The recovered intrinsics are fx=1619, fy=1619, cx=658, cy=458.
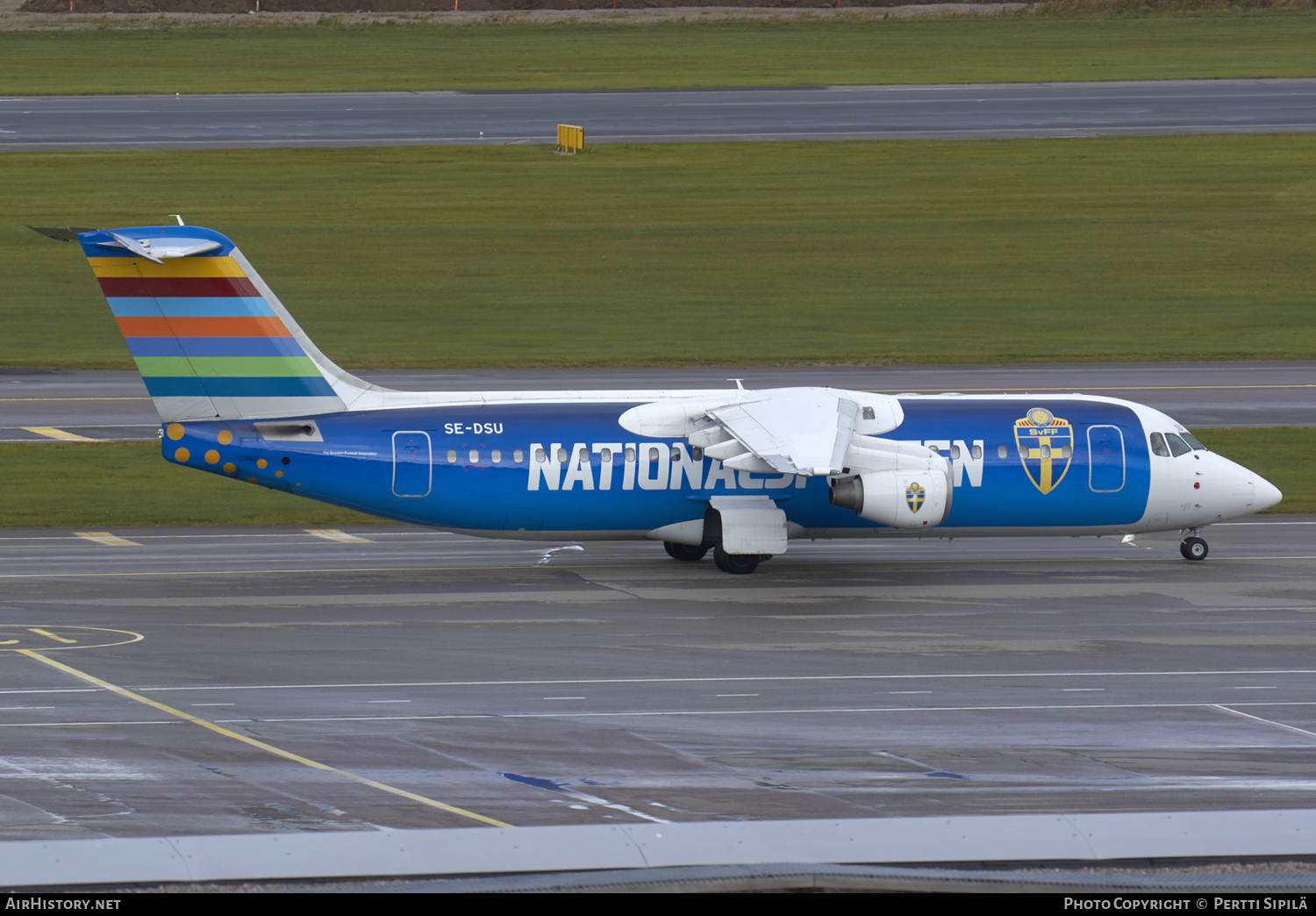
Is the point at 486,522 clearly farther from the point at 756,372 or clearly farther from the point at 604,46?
the point at 604,46

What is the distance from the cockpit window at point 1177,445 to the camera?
36750 millimetres

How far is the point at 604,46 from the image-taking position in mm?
125312

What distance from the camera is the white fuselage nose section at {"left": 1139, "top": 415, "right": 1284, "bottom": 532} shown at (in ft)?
119

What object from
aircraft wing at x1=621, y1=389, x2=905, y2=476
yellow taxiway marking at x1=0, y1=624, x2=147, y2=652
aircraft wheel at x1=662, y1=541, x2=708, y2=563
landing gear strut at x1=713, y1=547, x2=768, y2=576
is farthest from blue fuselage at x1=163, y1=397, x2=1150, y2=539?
yellow taxiway marking at x1=0, y1=624, x2=147, y2=652

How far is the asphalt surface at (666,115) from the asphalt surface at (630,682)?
193ft

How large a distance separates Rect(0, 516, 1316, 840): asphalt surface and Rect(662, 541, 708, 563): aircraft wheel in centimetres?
30

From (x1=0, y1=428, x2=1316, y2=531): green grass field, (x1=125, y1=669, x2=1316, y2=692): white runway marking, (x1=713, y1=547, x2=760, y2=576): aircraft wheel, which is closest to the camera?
(x1=125, y1=669, x2=1316, y2=692): white runway marking

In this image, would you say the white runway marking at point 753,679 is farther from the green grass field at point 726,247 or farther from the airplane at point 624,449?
the green grass field at point 726,247

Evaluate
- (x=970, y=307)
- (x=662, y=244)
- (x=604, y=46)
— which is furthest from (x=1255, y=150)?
(x=604, y=46)

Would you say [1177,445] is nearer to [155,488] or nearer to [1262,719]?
[1262,719]

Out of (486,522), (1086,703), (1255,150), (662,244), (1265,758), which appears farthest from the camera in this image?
(1255,150)

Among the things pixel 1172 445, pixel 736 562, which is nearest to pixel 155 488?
pixel 736 562

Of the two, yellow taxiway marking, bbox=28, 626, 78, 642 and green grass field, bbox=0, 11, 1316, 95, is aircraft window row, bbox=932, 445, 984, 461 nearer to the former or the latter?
yellow taxiway marking, bbox=28, 626, 78, 642

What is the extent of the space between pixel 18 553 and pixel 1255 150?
74845mm
